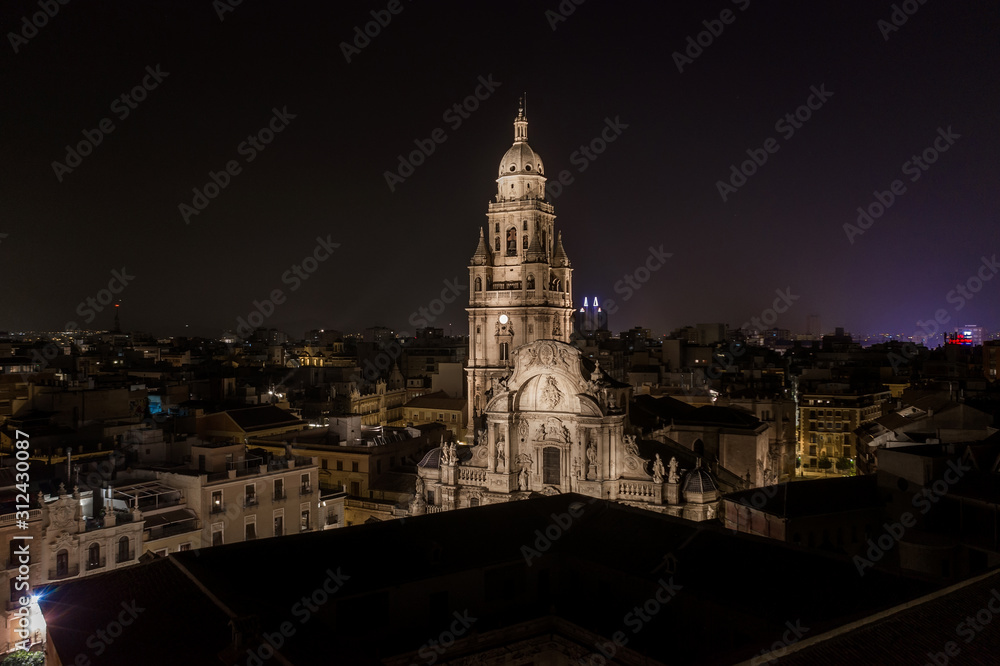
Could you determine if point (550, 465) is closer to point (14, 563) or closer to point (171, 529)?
point (171, 529)

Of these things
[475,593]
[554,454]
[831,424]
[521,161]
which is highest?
[521,161]

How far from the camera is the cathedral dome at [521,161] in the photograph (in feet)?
222

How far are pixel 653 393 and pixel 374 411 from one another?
33065 millimetres

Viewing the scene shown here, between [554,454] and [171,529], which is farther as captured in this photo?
[554,454]

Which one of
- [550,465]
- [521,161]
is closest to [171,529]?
[550,465]

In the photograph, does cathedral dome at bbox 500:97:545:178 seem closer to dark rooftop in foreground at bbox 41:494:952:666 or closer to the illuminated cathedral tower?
the illuminated cathedral tower

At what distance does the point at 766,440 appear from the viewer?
57750 millimetres

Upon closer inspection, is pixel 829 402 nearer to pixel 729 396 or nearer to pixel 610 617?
pixel 729 396

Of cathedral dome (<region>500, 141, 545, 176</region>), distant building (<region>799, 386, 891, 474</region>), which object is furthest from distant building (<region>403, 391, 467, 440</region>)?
distant building (<region>799, 386, 891, 474</region>)

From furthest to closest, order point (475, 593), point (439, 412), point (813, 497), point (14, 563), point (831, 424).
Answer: point (439, 412)
point (831, 424)
point (813, 497)
point (14, 563)
point (475, 593)

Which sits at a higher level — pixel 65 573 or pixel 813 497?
pixel 813 497

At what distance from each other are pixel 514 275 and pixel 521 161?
10.5m

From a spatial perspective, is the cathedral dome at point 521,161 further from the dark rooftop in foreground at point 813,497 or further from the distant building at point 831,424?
the distant building at point 831,424

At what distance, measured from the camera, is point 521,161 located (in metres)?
67.7
